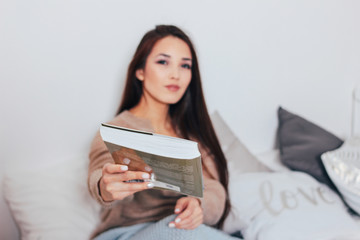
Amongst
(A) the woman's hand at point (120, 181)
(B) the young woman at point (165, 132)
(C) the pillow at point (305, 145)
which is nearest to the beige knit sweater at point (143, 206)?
(B) the young woman at point (165, 132)

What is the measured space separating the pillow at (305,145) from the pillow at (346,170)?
0.16 ft

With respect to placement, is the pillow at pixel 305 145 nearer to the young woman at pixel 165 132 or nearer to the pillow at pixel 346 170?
the pillow at pixel 346 170

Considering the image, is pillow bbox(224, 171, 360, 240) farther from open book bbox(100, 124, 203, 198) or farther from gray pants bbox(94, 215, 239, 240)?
open book bbox(100, 124, 203, 198)

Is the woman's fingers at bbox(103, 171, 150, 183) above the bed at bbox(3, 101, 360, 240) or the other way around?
above

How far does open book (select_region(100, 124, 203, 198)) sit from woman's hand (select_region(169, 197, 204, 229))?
0.17 meters

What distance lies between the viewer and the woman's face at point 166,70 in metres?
1.01

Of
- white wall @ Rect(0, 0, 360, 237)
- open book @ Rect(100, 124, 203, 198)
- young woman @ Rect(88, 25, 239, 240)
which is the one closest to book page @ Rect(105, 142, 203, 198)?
open book @ Rect(100, 124, 203, 198)

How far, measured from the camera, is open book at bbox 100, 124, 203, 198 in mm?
617

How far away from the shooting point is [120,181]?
73 centimetres

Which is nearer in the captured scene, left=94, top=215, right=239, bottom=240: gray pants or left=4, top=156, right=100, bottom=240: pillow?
left=94, top=215, right=239, bottom=240: gray pants

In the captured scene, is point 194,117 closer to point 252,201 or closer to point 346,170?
point 252,201

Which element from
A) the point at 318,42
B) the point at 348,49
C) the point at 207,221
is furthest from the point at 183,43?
the point at 348,49

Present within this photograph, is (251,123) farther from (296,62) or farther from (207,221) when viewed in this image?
(207,221)

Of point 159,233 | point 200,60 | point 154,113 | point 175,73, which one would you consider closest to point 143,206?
point 159,233
